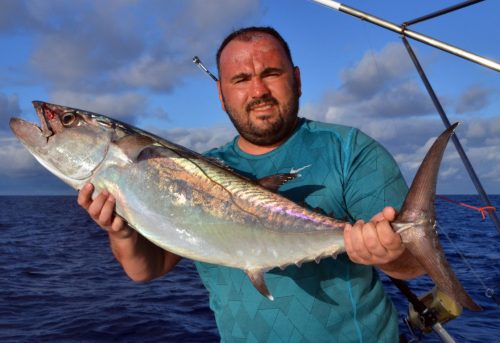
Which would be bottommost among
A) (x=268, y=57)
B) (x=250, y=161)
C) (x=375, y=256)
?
(x=375, y=256)

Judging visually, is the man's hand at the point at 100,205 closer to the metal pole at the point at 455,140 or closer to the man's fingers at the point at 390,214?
the man's fingers at the point at 390,214

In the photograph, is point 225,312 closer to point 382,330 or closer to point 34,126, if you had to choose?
point 382,330

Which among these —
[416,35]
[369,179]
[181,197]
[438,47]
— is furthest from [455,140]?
[181,197]

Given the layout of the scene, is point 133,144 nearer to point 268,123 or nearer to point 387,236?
point 268,123

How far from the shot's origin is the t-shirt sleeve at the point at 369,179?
3.02m

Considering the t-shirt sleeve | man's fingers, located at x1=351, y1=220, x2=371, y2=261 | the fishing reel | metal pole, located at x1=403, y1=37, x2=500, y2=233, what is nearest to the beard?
the t-shirt sleeve

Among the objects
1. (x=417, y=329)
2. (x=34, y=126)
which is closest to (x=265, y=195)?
(x=34, y=126)

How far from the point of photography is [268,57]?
3379mm

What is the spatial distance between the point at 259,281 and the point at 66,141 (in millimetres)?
1486

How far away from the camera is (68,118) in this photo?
2.99 m

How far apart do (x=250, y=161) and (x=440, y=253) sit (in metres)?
1.50

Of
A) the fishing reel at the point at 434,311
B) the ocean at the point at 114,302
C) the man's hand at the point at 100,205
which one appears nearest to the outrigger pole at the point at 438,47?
the ocean at the point at 114,302

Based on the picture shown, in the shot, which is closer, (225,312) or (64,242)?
(225,312)

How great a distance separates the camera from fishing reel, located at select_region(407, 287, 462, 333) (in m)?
4.51
